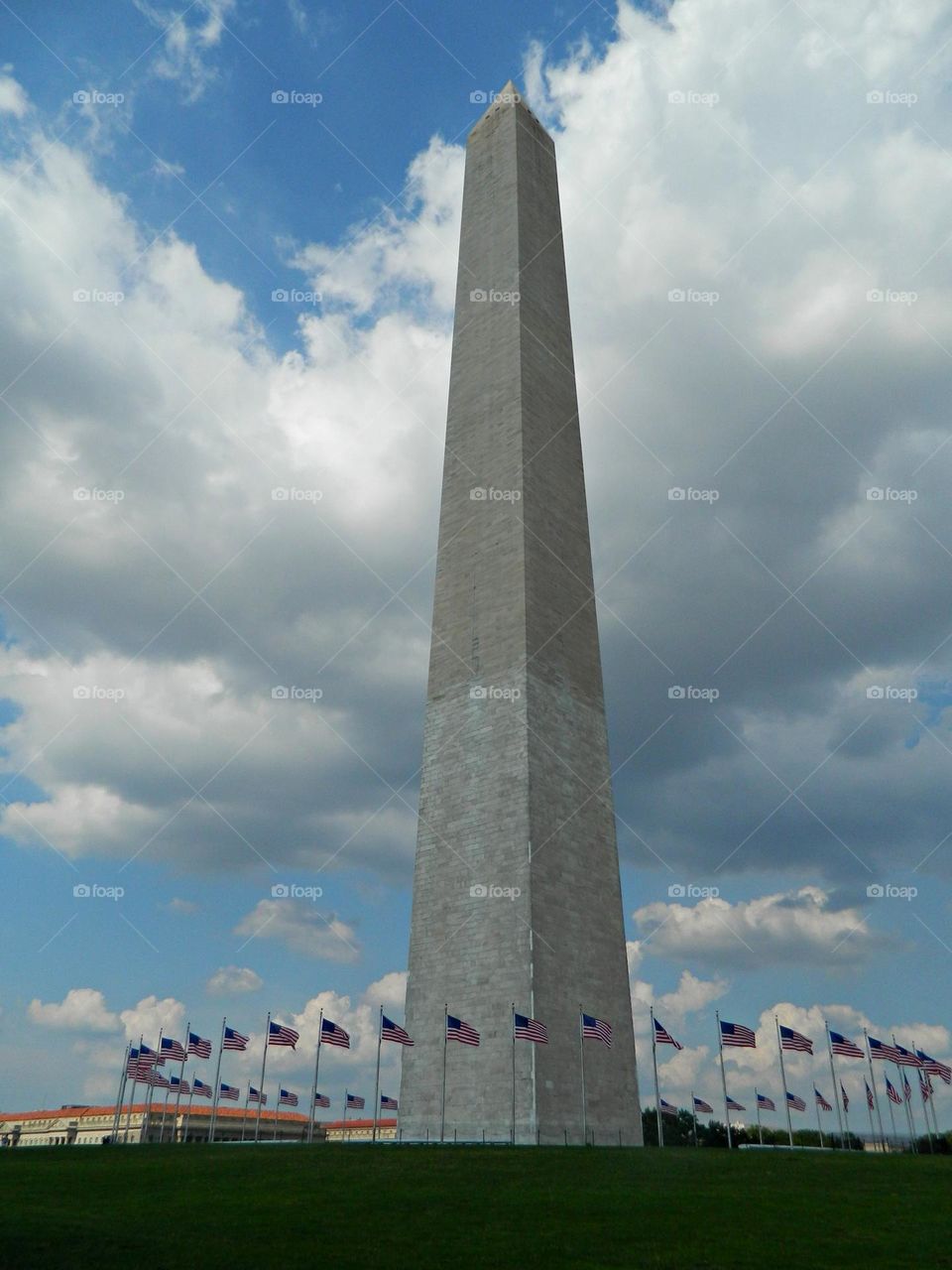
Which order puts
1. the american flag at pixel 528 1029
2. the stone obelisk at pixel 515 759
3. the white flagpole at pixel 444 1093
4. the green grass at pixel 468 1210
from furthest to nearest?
the stone obelisk at pixel 515 759 → the white flagpole at pixel 444 1093 → the american flag at pixel 528 1029 → the green grass at pixel 468 1210

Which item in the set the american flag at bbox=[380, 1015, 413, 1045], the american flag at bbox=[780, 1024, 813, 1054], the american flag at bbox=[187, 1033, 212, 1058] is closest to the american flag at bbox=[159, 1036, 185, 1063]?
the american flag at bbox=[187, 1033, 212, 1058]

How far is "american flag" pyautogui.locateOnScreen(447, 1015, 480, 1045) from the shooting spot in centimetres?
3112

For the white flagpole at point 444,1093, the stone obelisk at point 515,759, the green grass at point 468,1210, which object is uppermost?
the stone obelisk at point 515,759

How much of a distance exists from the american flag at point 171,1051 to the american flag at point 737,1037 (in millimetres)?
19845

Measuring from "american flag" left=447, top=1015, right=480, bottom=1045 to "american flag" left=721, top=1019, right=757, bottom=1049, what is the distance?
7626 mm

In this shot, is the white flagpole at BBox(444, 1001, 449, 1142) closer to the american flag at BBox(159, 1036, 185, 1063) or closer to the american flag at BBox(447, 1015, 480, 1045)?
the american flag at BBox(447, 1015, 480, 1045)

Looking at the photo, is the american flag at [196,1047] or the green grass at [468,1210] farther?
the american flag at [196,1047]

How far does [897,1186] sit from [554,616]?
73.6ft

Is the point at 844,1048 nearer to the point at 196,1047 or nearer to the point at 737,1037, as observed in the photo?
the point at 737,1037

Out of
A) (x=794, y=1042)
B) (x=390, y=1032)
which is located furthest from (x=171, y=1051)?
(x=794, y=1042)

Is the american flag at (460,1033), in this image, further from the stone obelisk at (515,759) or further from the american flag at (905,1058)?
the american flag at (905,1058)

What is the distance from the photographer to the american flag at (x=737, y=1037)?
106 feet

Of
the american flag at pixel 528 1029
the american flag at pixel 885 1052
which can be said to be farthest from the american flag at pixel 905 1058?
the american flag at pixel 528 1029

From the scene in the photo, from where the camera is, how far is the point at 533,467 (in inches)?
1640
